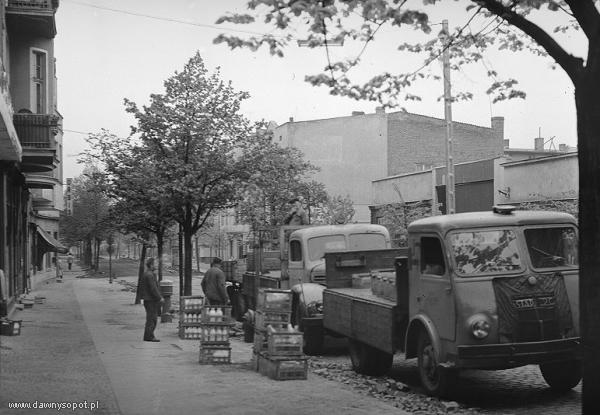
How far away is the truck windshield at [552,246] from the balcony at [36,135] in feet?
45.5

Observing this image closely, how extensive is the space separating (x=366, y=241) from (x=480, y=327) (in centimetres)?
721

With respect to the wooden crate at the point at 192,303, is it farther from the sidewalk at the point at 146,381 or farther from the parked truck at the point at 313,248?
the parked truck at the point at 313,248

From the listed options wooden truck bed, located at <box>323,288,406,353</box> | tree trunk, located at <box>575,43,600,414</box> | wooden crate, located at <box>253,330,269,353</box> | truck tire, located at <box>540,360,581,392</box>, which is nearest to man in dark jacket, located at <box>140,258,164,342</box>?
wooden truck bed, located at <box>323,288,406,353</box>

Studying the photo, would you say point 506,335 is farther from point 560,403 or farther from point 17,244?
point 17,244

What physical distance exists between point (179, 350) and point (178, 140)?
25.9 feet

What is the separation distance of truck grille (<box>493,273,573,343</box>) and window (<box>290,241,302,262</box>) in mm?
7285

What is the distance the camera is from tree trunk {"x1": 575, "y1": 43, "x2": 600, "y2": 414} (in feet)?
21.2

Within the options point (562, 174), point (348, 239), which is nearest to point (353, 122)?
point (562, 174)

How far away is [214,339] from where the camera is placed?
12.2 m

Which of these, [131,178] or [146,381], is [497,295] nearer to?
[146,381]

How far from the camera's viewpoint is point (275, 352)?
10547mm

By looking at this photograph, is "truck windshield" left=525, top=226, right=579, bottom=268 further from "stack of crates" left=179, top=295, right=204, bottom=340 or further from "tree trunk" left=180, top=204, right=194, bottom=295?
"tree trunk" left=180, top=204, right=194, bottom=295

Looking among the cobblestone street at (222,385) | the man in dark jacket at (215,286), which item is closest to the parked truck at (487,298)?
the cobblestone street at (222,385)

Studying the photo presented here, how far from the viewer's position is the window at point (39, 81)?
73.4ft
